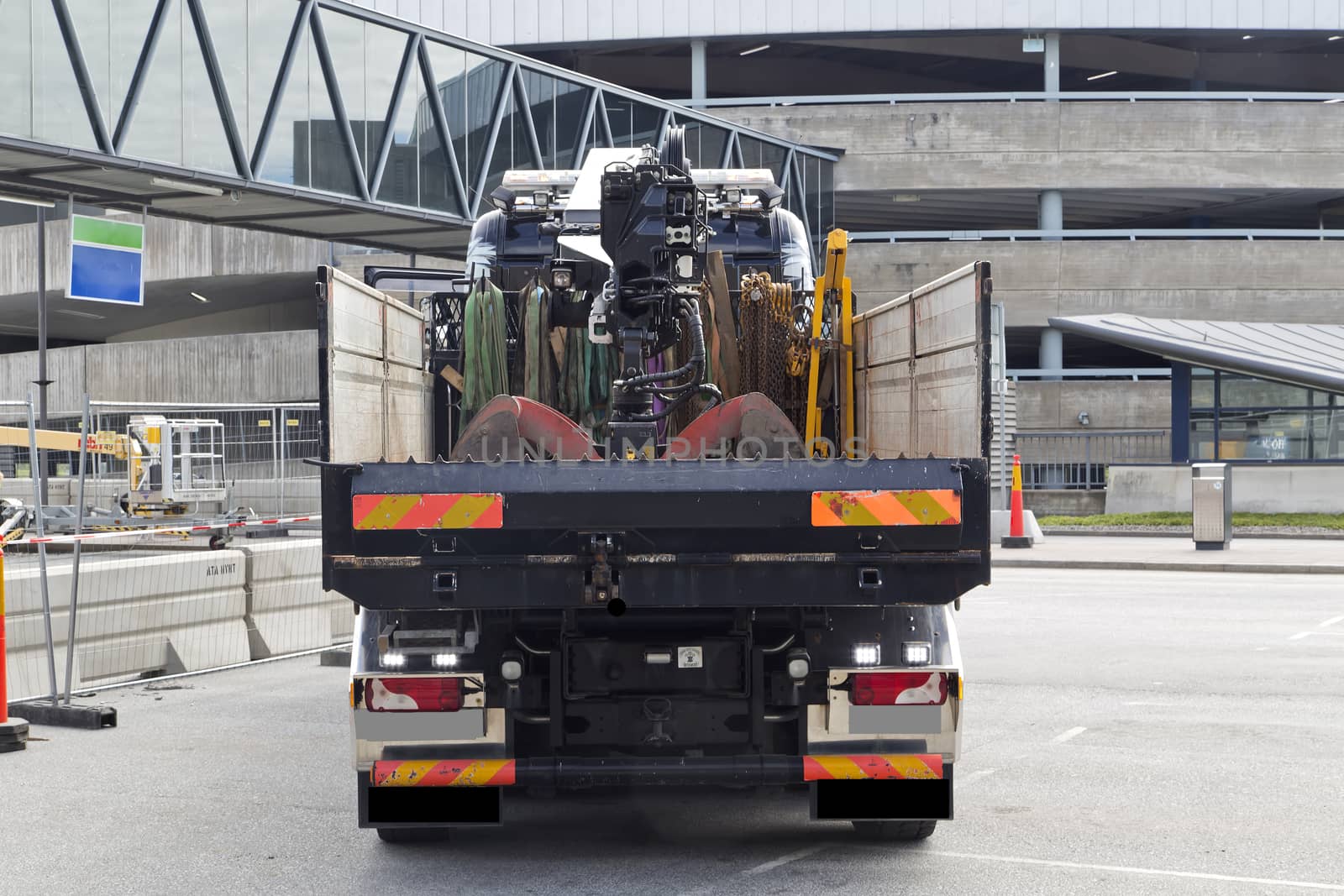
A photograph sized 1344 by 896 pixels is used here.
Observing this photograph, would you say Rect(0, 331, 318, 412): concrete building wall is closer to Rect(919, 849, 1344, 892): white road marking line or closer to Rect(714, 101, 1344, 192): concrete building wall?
Rect(714, 101, 1344, 192): concrete building wall

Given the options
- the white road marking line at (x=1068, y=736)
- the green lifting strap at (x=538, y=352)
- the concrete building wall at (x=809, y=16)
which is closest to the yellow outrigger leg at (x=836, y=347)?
the green lifting strap at (x=538, y=352)

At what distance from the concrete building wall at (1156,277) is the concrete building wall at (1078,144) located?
1.90 m

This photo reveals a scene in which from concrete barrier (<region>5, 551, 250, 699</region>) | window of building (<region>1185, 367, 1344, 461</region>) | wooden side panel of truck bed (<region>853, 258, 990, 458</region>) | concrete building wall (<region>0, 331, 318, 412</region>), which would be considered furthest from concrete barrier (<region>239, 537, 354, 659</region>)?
concrete building wall (<region>0, 331, 318, 412</region>)

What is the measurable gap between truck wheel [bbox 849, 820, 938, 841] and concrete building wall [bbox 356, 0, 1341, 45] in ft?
124

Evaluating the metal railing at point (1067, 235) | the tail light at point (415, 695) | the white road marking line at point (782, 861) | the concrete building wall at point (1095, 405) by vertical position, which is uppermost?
the metal railing at point (1067, 235)

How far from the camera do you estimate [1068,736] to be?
891 centimetres

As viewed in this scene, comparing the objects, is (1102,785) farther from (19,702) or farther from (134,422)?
(134,422)

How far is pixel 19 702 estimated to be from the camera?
10.0m

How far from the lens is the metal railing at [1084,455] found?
34531mm

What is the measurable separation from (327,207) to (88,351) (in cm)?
2468

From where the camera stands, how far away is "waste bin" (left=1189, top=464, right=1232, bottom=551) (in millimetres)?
22281

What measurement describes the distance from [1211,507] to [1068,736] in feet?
47.6

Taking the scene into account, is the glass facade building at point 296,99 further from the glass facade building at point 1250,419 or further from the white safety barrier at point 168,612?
the glass facade building at point 1250,419

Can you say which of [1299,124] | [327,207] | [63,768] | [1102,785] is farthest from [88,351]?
[1102,785]
